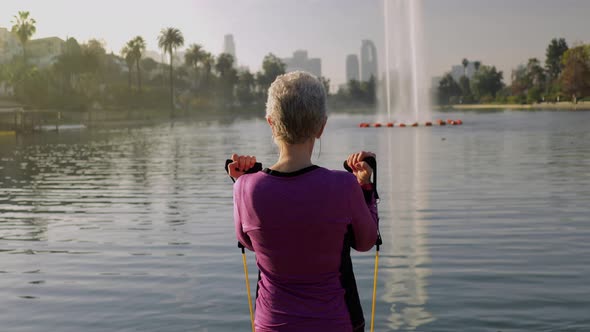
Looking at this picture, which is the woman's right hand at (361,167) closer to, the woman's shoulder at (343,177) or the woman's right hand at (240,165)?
the woman's shoulder at (343,177)

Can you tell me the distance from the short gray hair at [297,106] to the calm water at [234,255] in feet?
16.4

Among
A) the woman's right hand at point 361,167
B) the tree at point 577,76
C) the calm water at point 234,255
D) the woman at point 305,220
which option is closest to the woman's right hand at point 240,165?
the woman at point 305,220

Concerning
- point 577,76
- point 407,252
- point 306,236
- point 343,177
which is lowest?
point 407,252

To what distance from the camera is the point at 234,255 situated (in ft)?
40.5

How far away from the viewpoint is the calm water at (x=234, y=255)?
28.6 ft

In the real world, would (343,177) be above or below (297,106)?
below

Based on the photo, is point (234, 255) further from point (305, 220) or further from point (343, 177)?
point (343, 177)

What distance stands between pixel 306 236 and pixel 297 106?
0.62 metres

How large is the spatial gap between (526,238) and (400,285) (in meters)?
4.19

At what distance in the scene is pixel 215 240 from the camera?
13852 mm

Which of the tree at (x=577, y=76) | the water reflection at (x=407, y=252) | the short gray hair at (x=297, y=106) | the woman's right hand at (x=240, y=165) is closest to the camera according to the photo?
the short gray hair at (x=297, y=106)

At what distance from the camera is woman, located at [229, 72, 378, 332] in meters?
3.49

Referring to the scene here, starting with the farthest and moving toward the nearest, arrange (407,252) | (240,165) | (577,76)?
1. (577,76)
2. (407,252)
3. (240,165)

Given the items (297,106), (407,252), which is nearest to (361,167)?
(297,106)
